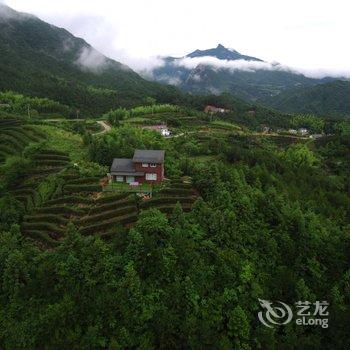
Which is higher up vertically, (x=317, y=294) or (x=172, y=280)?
(x=172, y=280)

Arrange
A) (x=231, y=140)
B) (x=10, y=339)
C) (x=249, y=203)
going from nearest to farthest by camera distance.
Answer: (x=10, y=339), (x=249, y=203), (x=231, y=140)

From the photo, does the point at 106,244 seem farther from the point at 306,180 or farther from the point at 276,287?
the point at 306,180

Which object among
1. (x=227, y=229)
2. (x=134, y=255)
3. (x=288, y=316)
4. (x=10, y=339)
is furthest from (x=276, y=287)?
(x=10, y=339)

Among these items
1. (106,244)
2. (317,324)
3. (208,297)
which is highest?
(106,244)

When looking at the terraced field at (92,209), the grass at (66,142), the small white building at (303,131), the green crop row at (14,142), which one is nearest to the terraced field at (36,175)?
the grass at (66,142)

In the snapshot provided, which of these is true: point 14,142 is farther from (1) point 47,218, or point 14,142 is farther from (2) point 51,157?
(1) point 47,218
